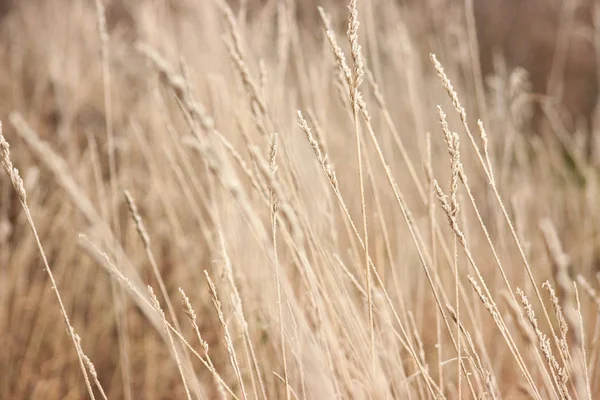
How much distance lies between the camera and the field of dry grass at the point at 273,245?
0.77 metres

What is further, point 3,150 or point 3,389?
point 3,389

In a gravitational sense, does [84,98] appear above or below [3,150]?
above

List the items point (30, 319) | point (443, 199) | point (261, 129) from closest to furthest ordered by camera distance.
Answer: point (443, 199) < point (261, 129) < point (30, 319)

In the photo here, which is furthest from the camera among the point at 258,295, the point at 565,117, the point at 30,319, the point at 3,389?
the point at 565,117

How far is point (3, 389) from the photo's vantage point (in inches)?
56.1

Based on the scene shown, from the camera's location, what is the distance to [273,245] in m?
0.69

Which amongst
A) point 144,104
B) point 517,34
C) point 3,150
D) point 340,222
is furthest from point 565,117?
point 3,150

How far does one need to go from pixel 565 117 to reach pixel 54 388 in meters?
4.09

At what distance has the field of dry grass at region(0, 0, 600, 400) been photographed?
77 centimetres

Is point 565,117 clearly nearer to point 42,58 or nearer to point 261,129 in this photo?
point 42,58

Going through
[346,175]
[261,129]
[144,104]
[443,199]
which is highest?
[144,104]

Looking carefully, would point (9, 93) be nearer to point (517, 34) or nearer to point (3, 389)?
point (3, 389)

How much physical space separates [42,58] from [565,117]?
148 inches

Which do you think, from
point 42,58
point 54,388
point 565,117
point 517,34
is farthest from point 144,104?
point 517,34
